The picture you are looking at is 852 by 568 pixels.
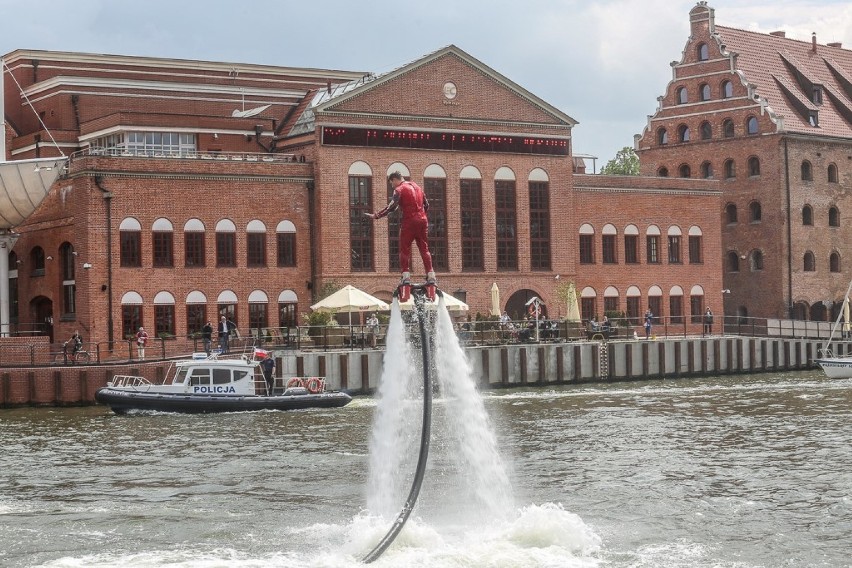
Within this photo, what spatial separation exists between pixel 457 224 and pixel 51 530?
47.0 meters

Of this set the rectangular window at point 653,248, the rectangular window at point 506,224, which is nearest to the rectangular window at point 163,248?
the rectangular window at point 506,224

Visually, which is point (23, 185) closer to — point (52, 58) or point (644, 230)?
point (52, 58)

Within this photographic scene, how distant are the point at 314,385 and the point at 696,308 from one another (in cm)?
3612

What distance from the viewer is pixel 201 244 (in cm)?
6875

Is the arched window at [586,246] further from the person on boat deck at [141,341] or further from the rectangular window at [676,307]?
the person on boat deck at [141,341]

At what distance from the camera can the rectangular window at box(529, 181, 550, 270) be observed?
7819cm

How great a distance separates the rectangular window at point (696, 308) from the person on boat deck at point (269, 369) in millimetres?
35294

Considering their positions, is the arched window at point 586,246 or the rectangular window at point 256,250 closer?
the rectangular window at point 256,250

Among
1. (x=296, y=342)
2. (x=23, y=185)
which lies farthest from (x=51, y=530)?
(x=23, y=185)

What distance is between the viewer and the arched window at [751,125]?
90.1m

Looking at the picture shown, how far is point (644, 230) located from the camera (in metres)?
82.7

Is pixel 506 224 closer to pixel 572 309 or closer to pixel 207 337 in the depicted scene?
pixel 572 309

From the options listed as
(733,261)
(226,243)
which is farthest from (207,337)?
(733,261)

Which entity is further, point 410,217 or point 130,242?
point 130,242
